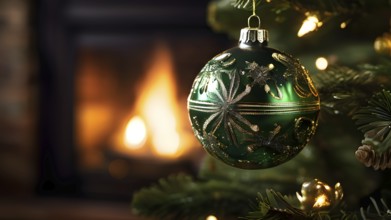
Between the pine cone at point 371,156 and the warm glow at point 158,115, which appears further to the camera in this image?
the warm glow at point 158,115

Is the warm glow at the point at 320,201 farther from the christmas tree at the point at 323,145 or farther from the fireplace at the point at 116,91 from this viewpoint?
the fireplace at the point at 116,91

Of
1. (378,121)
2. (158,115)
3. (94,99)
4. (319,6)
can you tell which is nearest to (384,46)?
(319,6)

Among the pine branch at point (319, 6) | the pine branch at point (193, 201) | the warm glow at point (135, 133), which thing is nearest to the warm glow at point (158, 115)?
the warm glow at point (135, 133)

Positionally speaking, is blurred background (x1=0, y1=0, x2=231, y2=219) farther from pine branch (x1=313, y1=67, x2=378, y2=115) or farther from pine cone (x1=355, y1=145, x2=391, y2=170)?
pine cone (x1=355, y1=145, x2=391, y2=170)

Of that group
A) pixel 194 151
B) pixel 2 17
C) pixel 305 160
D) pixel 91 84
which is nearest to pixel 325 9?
pixel 305 160

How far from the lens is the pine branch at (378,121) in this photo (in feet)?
1.74

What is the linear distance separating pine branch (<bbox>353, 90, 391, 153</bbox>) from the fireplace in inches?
45.0

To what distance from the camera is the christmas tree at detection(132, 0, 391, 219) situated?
0.57 meters

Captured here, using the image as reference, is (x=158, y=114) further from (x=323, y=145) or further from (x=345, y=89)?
(x=345, y=89)

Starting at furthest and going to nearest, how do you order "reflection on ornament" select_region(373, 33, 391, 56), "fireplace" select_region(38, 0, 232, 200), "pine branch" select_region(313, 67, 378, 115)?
1. "fireplace" select_region(38, 0, 232, 200)
2. "reflection on ornament" select_region(373, 33, 391, 56)
3. "pine branch" select_region(313, 67, 378, 115)

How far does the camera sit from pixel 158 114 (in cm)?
181

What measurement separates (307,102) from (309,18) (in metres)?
0.14

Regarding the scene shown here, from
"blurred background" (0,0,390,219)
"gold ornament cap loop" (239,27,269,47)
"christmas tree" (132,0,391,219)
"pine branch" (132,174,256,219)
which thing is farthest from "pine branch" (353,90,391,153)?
"blurred background" (0,0,390,219)

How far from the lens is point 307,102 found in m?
0.57
